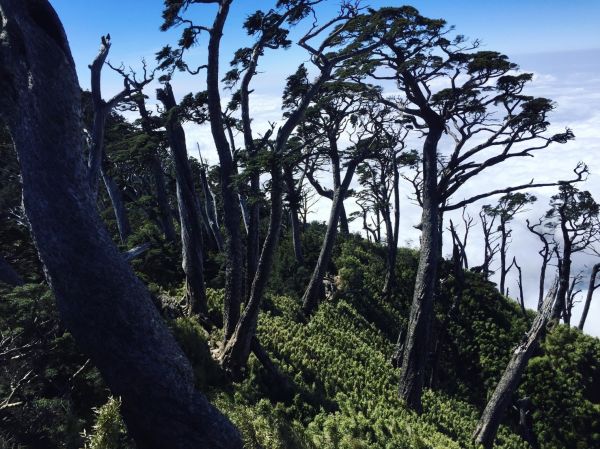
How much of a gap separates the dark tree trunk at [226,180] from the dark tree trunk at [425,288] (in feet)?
15.1

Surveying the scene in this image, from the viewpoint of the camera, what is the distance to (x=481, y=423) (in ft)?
35.8

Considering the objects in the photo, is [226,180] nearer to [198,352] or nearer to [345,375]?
[198,352]

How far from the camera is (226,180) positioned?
9.12 meters

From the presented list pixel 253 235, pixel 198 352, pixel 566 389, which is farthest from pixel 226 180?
pixel 566 389

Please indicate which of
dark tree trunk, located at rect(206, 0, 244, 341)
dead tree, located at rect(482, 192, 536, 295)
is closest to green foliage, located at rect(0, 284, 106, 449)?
dark tree trunk, located at rect(206, 0, 244, 341)

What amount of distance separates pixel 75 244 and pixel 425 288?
851cm

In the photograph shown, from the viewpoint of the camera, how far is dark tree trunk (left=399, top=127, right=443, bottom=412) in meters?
10.9

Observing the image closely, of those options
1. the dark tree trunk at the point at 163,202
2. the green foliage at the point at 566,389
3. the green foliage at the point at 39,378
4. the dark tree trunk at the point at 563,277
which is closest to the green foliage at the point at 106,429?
the green foliage at the point at 39,378

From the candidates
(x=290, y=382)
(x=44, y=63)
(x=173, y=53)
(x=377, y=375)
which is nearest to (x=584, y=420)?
(x=377, y=375)

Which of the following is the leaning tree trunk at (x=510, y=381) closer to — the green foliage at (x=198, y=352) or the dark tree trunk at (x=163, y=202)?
the green foliage at (x=198, y=352)

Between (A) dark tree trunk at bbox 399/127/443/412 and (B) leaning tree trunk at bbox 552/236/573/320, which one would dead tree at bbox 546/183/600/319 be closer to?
(B) leaning tree trunk at bbox 552/236/573/320

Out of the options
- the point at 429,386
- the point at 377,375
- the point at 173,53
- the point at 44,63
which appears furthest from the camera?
the point at 429,386

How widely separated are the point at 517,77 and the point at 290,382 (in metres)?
9.30

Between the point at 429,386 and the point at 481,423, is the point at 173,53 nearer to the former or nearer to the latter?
the point at 481,423
